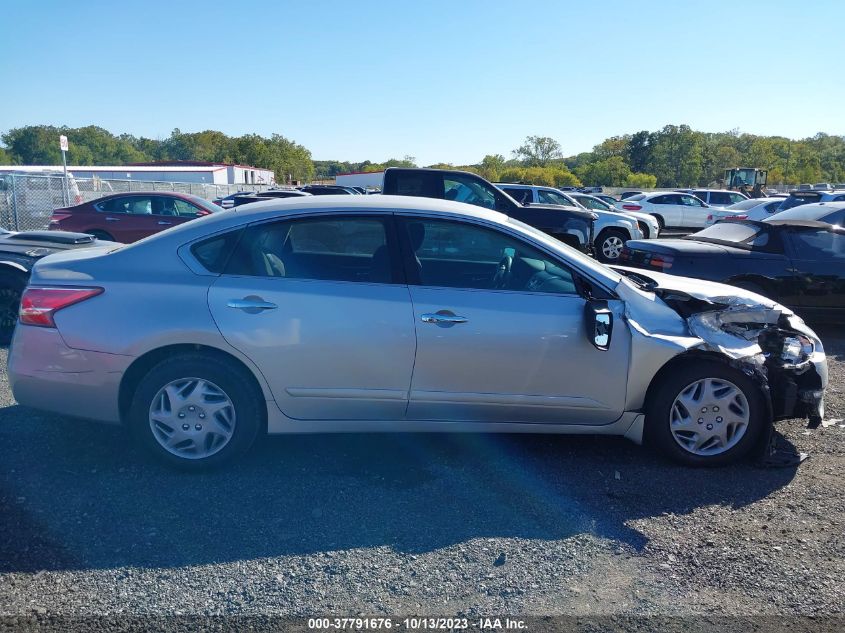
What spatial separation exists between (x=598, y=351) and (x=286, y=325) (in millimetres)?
1860

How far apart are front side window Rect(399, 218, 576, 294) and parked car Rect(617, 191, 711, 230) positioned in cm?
2250

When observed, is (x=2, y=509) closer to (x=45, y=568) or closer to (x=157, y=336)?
(x=45, y=568)

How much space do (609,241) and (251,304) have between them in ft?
47.1

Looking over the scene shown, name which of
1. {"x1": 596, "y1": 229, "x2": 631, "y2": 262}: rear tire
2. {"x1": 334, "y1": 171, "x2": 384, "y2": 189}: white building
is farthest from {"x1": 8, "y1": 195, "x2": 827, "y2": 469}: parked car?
{"x1": 334, "y1": 171, "x2": 384, "y2": 189}: white building

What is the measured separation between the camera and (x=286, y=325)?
3.88 metres

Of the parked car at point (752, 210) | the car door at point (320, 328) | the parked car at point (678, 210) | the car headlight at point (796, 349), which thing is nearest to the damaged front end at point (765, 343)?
the car headlight at point (796, 349)

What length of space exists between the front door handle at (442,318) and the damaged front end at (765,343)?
59.6 inches

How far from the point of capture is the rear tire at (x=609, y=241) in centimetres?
1684

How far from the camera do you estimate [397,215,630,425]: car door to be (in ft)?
13.0

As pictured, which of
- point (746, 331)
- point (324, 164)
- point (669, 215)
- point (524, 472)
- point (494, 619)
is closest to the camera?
point (494, 619)

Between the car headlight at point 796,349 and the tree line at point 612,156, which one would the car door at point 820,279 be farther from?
the tree line at point 612,156

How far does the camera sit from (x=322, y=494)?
3824mm

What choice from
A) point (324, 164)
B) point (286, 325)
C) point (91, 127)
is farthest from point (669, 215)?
point (324, 164)

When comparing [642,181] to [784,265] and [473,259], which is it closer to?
[784,265]
